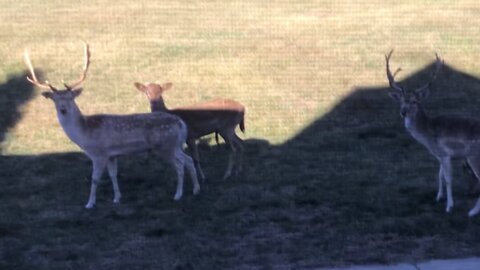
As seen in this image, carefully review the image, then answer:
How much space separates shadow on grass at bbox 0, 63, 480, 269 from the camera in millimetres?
6910

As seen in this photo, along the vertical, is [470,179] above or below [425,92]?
below

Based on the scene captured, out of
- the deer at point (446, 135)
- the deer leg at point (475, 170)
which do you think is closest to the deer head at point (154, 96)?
the deer at point (446, 135)

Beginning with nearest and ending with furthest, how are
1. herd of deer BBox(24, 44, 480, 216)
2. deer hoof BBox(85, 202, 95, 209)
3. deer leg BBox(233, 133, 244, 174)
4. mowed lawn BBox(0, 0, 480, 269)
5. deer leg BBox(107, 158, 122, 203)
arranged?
mowed lawn BBox(0, 0, 480, 269)
herd of deer BBox(24, 44, 480, 216)
deer hoof BBox(85, 202, 95, 209)
deer leg BBox(107, 158, 122, 203)
deer leg BBox(233, 133, 244, 174)

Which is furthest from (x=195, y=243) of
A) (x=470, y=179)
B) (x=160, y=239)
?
(x=470, y=179)

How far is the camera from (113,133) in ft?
27.0

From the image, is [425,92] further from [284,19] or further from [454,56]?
[284,19]

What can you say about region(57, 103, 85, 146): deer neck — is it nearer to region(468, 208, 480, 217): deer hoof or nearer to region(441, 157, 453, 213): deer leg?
region(441, 157, 453, 213): deer leg

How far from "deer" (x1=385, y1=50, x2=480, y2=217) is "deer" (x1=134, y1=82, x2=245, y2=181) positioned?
67.7 inches

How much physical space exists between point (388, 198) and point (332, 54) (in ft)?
21.3

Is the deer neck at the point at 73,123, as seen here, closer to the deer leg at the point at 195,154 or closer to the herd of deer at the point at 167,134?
the herd of deer at the point at 167,134

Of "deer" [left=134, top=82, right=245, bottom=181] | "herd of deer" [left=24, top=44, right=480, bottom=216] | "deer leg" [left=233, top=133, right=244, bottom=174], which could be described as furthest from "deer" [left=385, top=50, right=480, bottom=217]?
"deer leg" [left=233, top=133, right=244, bottom=174]

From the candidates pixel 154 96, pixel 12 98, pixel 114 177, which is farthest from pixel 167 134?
pixel 12 98

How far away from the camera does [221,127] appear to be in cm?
923

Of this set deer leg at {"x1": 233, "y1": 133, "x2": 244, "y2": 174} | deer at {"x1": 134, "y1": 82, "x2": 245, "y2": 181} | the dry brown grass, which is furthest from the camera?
the dry brown grass
